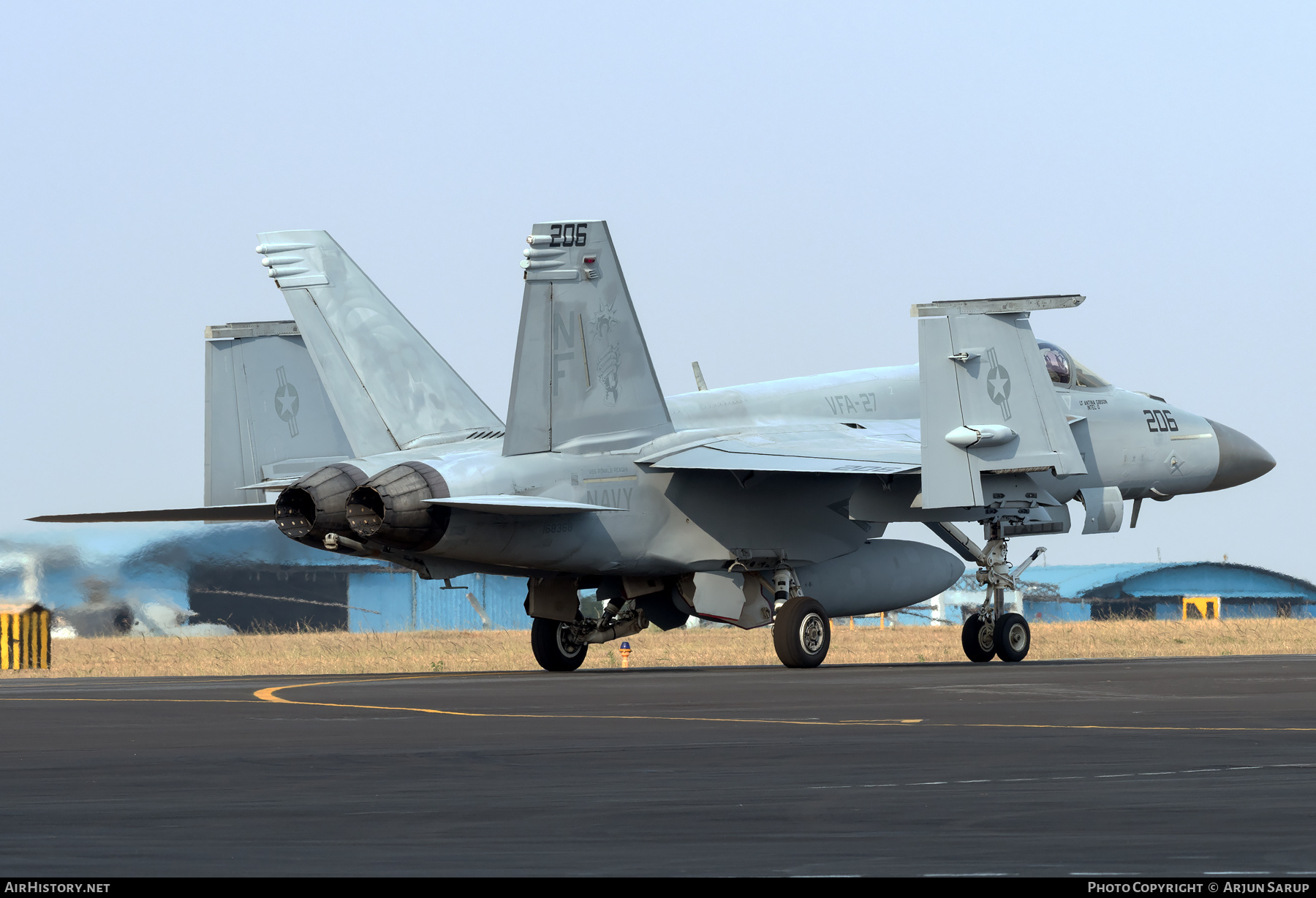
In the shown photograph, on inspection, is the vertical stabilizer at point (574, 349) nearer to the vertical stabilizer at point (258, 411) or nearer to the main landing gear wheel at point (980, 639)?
the main landing gear wheel at point (980, 639)

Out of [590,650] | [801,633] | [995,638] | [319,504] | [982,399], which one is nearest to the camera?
[319,504]

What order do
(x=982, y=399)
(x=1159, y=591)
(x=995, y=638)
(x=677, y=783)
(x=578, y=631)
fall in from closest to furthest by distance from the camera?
(x=677, y=783), (x=982, y=399), (x=578, y=631), (x=995, y=638), (x=1159, y=591)

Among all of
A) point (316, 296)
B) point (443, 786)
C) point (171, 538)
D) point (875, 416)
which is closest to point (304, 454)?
point (316, 296)

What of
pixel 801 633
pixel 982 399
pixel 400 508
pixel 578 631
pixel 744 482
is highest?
pixel 982 399

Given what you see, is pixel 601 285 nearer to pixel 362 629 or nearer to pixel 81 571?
pixel 81 571

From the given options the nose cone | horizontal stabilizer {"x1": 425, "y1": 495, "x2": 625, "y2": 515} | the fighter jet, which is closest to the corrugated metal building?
the nose cone

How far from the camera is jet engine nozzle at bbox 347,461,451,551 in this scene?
21672 mm

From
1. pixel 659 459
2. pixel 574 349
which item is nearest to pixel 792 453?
pixel 659 459

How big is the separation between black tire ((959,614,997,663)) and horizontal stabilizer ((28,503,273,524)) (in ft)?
33.1

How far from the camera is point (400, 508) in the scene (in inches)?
853

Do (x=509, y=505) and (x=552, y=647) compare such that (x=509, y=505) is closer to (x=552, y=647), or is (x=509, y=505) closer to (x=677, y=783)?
(x=552, y=647)

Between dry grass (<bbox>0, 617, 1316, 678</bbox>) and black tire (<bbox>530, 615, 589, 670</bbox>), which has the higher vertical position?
black tire (<bbox>530, 615, 589, 670</bbox>)

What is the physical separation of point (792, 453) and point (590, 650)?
1460 cm

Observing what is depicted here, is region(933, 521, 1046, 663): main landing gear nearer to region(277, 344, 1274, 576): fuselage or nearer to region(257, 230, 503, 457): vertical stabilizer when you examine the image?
region(277, 344, 1274, 576): fuselage
